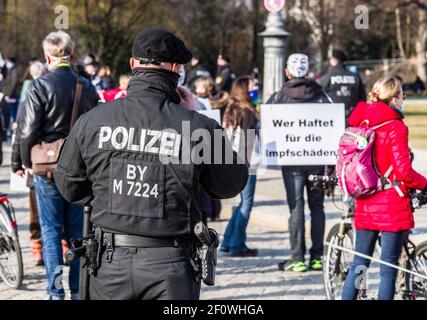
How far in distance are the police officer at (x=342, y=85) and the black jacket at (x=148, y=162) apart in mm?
8258

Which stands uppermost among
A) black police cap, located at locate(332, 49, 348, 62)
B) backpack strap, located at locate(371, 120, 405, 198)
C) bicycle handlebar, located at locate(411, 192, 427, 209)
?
black police cap, located at locate(332, 49, 348, 62)

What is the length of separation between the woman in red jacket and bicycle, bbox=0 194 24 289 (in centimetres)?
285

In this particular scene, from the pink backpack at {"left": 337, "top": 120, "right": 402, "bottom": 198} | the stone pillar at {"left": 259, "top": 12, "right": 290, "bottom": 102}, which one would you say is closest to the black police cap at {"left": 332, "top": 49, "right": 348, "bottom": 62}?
the stone pillar at {"left": 259, "top": 12, "right": 290, "bottom": 102}

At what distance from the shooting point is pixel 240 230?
8.48 meters

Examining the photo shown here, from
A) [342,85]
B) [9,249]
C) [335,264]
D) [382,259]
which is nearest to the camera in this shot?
[382,259]

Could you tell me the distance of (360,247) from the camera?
5.89m

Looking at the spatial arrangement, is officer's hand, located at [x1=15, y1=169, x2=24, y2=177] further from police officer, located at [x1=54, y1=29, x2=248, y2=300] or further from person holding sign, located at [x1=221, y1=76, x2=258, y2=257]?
police officer, located at [x1=54, y1=29, x2=248, y2=300]

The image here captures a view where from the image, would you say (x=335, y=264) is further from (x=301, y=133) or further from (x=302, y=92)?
(x=302, y=92)

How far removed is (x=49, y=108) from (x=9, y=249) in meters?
1.55

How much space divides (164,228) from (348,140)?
2.37 m

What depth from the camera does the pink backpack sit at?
5.64 meters

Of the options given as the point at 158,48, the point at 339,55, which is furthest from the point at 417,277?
the point at 339,55

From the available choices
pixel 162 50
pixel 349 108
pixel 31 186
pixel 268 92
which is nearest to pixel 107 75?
pixel 268 92

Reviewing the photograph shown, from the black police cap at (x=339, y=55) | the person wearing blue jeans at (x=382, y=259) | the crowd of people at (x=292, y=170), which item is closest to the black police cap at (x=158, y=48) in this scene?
the crowd of people at (x=292, y=170)
